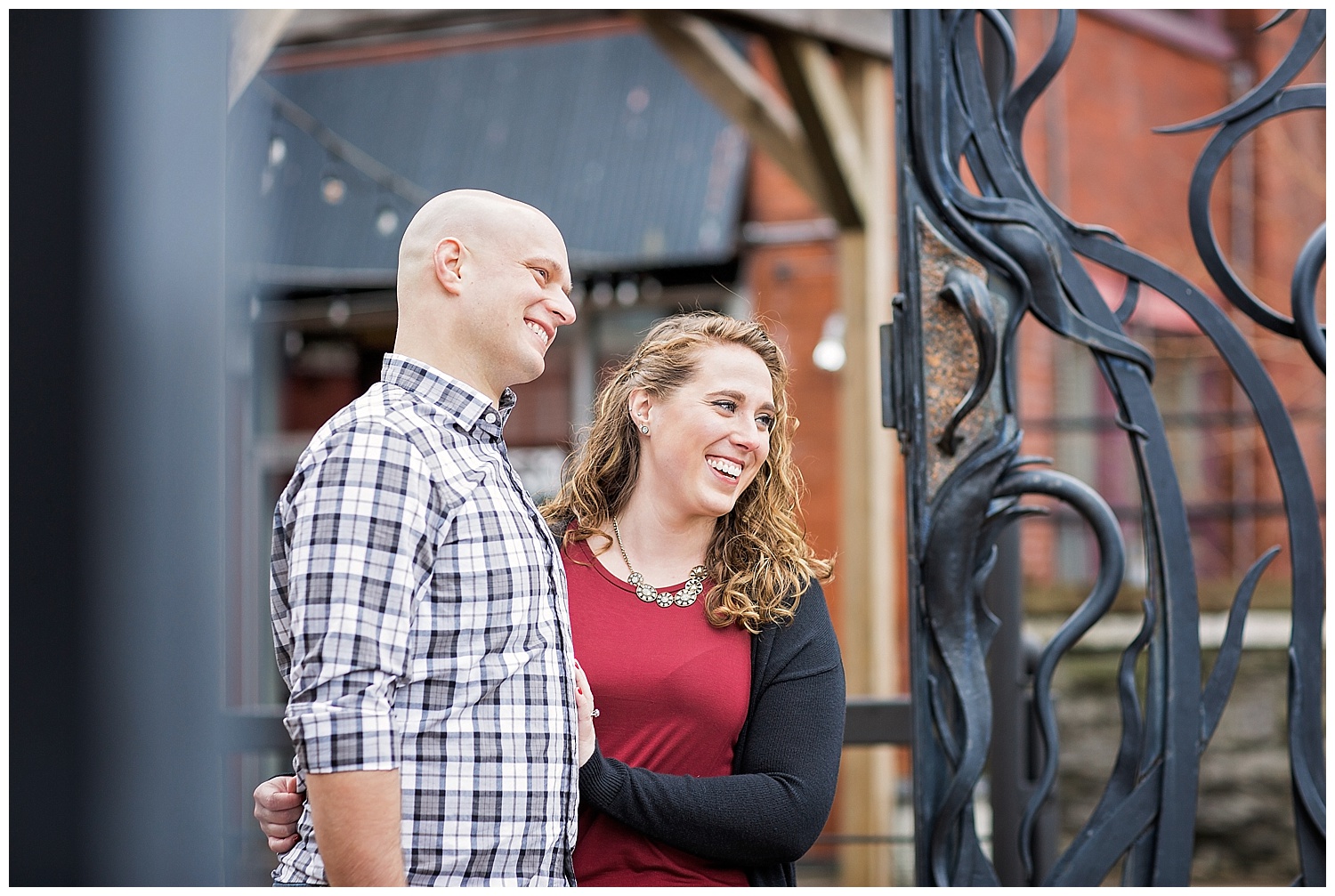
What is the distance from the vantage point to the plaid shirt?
1.18 m

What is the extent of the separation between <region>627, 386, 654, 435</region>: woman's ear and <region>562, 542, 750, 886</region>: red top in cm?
30

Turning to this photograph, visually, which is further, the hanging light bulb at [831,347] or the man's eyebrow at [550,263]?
the hanging light bulb at [831,347]

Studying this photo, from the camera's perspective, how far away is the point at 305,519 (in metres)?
1.23

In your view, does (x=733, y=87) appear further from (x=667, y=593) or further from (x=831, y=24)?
(x=667, y=593)

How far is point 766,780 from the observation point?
5.15ft

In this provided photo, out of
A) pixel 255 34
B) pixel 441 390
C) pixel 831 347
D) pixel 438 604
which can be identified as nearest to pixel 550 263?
pixel 441 390

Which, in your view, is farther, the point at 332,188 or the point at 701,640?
the point at 332,188

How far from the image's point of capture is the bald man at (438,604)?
1.18 meters

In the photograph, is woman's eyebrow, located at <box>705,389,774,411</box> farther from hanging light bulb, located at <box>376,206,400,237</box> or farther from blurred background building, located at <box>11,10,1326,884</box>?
hanging light bulb, located at <box>376,206,400,237</box>

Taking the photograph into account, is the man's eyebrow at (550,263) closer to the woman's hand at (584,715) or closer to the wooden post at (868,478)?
the woman's hand at (584,715)

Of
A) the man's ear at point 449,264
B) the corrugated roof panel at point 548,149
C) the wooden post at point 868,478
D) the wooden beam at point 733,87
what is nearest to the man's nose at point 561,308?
the man's ear at point 449,264

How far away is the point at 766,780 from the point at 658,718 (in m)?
0.16

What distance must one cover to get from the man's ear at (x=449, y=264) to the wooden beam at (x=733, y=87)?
12.2 feet

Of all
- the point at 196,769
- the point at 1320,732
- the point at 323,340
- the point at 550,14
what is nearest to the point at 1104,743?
the point at 1320,732
